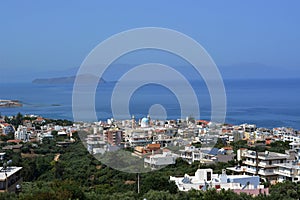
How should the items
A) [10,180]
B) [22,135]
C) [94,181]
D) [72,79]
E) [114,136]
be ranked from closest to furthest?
[10,180], [94,181], [114,136], [22,135], [72,79]

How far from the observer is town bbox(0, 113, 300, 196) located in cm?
682

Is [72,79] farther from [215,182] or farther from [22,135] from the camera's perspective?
[215,182]

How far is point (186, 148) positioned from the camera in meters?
12.7

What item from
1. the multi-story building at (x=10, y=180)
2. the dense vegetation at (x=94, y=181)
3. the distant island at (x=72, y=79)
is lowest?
the dense vegetation at (x=94, y=181)

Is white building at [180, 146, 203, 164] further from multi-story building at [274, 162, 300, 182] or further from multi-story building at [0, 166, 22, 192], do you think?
multi-story building at [0, 166, 22, 192]

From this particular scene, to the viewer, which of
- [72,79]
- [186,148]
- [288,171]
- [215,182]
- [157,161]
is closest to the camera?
[215,182]

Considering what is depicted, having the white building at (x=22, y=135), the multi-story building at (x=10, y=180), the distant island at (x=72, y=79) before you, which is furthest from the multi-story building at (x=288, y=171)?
the white building at (x=22, y=135)

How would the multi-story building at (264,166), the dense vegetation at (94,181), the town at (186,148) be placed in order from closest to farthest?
1. the dense vegetation at (94,181)
2. the town at (186,148)
3. the multi-story building at (264,166)

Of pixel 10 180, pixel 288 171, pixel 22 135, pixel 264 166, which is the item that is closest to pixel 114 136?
pixel 22 135

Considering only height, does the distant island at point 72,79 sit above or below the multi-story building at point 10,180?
above

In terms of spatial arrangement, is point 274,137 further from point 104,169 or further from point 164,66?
point 164,66

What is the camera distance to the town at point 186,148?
6824 millimetres

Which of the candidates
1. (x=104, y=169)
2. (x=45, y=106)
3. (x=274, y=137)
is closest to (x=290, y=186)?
(x=104, y=169)

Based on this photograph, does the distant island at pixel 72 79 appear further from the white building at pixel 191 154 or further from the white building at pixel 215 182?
the white building at pixel 191 154
